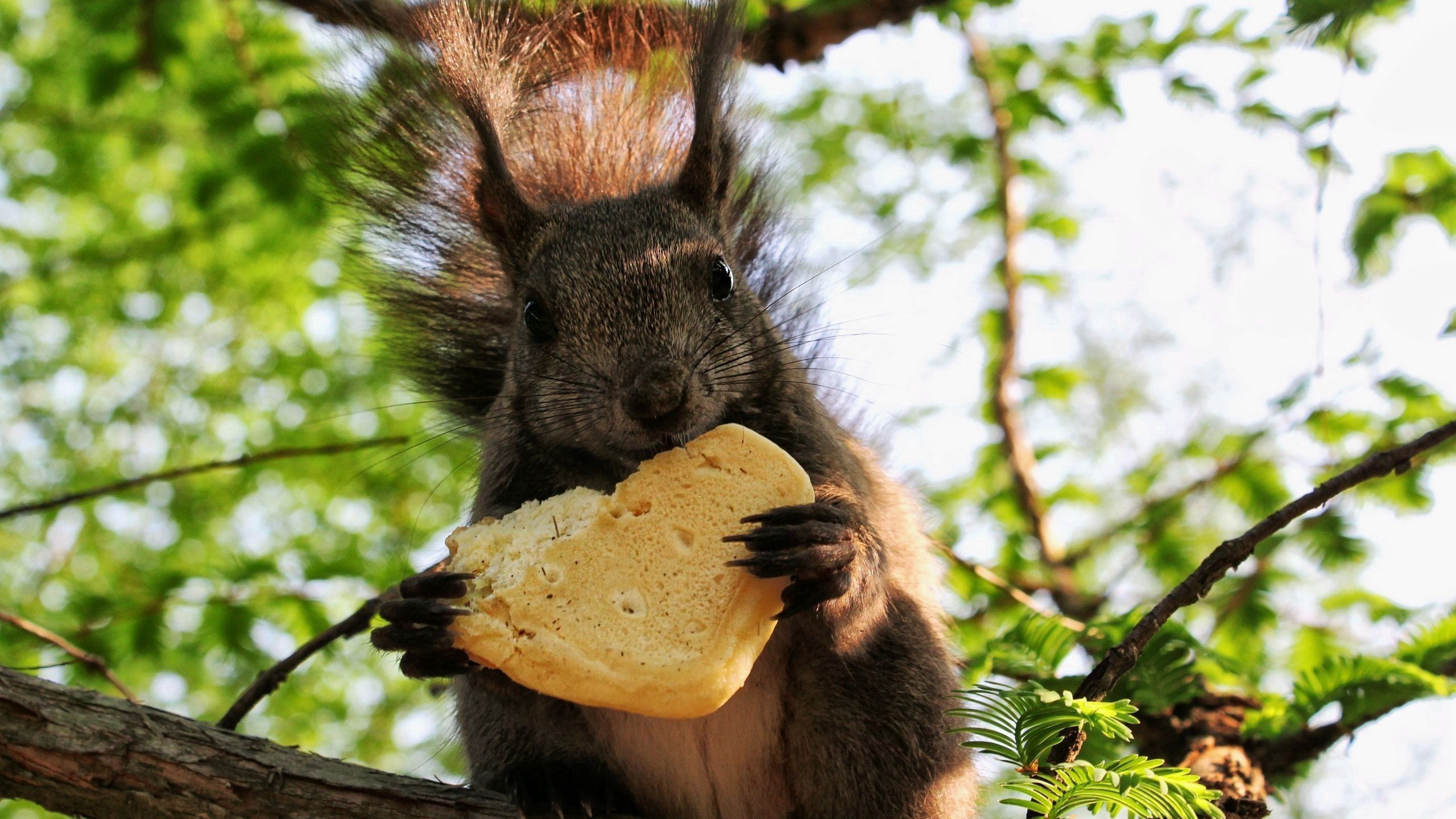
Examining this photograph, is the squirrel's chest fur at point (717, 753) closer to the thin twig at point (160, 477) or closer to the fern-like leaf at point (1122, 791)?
the fern-like leaf at point (1122, 791)

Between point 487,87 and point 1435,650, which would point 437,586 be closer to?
point 487,87

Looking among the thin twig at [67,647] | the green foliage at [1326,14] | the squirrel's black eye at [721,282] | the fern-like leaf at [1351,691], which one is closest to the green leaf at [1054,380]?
the fern-like leaf at [1351,691]

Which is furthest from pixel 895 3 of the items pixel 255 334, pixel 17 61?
pixel 255 334

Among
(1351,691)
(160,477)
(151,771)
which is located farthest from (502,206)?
(1351,691)

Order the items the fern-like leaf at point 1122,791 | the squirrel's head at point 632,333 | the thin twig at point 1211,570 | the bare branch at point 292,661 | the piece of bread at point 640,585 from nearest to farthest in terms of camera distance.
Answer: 1. the fern-like leaf at point 1122,791
2. the thin twig at point 1211,570
3. the piece of bread at point 640,585
4. the squirrel's head at point 632,333
5. the bare branch at point 292,661

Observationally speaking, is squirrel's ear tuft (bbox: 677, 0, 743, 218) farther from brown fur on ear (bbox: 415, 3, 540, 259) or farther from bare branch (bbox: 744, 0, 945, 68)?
brown fur on ear (bbox: 415, 3, 540, 259)
